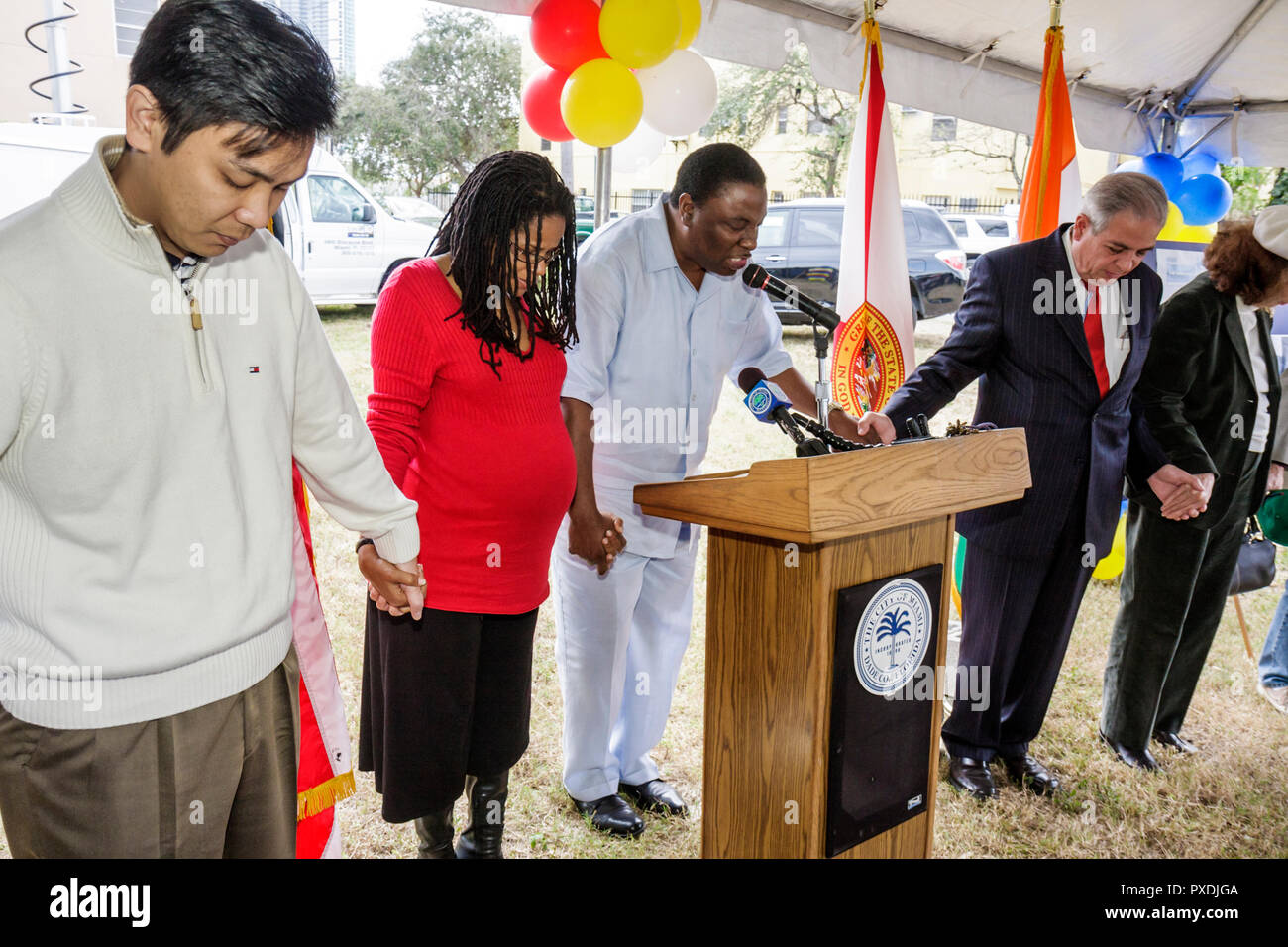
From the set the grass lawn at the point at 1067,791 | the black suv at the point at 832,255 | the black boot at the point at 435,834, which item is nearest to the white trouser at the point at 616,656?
the grass lawn at the point at 1067,791

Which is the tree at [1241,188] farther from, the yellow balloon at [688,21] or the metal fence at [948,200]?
the yellow balloon at [688,21]

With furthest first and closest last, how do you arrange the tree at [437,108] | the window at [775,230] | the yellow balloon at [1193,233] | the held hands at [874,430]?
the tree at [437,108], the window at [775,230], the yellow balloon at [1193,233], the held hands at [874,430]

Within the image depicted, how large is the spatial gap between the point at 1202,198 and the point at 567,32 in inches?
161

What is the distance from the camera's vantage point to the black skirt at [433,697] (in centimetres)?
201

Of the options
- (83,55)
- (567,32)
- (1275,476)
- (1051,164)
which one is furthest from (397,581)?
(83,55)

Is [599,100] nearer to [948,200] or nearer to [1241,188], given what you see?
[1241,188]

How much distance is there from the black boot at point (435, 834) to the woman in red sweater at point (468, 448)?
0.19 feet

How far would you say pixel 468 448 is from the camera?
6.53 feet

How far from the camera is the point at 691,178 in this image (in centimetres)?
248

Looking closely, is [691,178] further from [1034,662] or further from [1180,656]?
[1180,656]

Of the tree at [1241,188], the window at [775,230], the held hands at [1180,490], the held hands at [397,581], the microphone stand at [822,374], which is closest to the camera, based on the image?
the held hands at [397,581]

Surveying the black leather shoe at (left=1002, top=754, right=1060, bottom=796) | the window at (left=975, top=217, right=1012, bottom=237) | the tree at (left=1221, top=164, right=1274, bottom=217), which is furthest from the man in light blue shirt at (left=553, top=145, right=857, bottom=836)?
the window at (left=975, top=217, right=1012, bottom=237)

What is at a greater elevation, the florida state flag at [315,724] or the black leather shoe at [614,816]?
the florida state flag at [315,724]

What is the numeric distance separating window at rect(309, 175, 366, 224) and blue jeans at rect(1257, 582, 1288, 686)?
879cm
